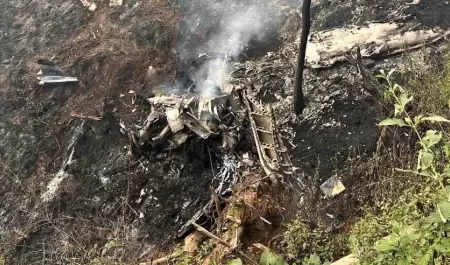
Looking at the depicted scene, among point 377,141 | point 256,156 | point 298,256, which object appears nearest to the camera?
point 298,256

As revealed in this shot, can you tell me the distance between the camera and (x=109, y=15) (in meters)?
8.13

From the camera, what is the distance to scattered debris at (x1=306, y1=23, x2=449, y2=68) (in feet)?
19.7

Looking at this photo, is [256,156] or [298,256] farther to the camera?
[256,156]

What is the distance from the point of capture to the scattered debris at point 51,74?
719cm

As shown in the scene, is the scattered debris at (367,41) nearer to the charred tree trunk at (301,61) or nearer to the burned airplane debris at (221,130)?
the charred tree trunk at (301,61)

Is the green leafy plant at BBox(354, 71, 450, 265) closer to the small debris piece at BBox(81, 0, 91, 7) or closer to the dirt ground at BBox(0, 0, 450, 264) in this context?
the dirt ground at BBox(0, 0, 450, 264)

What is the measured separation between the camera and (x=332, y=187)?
4.89m

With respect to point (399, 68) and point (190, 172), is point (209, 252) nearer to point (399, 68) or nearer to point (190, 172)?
point (190, 172)

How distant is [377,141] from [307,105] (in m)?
1.08

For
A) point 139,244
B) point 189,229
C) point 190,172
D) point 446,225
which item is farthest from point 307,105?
point 446,225

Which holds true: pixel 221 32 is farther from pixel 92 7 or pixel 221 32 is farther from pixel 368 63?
pixel 92 7

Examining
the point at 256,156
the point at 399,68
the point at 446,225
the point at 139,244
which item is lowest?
the point at 139,244

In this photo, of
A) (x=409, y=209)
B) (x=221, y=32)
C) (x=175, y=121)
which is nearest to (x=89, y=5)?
(x=221, y=32)

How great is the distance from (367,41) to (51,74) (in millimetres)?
4831
